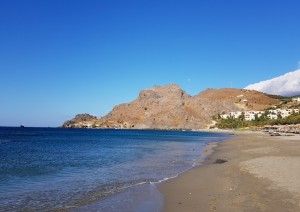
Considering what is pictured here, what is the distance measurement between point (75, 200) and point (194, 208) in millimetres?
6292

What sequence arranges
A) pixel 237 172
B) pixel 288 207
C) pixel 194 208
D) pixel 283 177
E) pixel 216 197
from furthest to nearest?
pixel 237 172, pixel 283 177, pixel 216 197, pixel 194 208, pixel 288 207

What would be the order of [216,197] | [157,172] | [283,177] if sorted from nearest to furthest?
[216,197] < [283,177] < [157,172]

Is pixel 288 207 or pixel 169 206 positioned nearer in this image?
pixel 288 207

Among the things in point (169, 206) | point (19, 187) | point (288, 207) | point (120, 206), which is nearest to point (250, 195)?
point (288, 207)

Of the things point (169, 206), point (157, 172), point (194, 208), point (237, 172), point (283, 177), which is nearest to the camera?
point (194, 208)

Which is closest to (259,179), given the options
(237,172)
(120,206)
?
(237,172)

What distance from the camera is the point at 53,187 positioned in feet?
67.8

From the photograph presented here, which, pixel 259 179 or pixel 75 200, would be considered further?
pixel 259 179

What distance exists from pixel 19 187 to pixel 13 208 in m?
5.91

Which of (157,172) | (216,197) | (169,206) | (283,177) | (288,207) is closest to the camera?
(288,207)

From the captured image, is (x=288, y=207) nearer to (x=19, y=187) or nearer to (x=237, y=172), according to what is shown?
(x=237, y=172)

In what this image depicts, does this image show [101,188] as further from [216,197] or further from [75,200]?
[216,197]

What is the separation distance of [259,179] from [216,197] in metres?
5.24

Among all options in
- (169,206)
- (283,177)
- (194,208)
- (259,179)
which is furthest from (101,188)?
(283,177)
